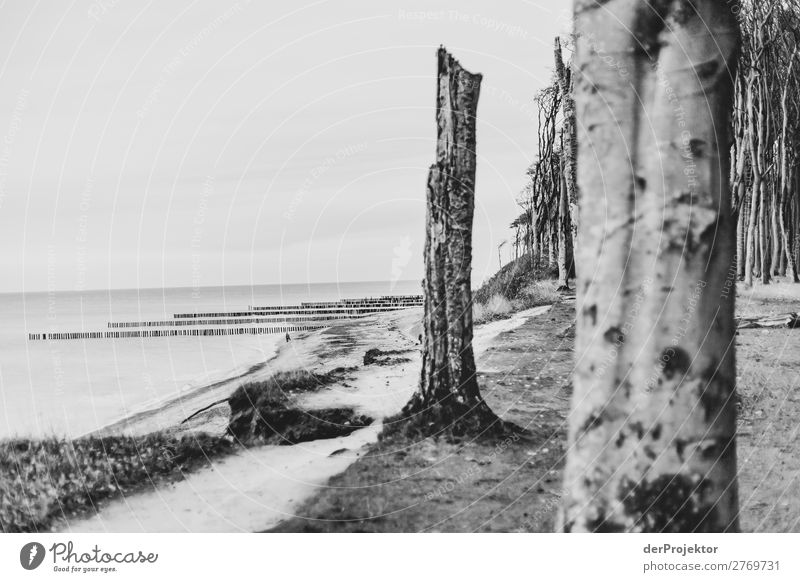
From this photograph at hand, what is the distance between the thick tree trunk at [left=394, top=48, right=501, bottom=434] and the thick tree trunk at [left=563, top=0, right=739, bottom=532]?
1.43m

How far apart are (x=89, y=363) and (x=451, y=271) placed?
2.55 m

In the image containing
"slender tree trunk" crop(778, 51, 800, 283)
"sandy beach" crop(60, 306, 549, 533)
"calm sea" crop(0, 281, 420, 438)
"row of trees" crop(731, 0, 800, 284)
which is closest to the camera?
"sandy beach" crop(60, 306, 549, 533)

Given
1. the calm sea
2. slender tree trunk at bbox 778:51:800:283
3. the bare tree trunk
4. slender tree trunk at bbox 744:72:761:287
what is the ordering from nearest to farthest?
the calm sea, slender tree trunk at bbox 778:51:800:283, slender tree trunk at bbox 744:72:761:287, the bare tree trunk

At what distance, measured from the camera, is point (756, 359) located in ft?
13.6

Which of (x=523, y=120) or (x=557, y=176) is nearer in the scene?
(x=523, y=120)

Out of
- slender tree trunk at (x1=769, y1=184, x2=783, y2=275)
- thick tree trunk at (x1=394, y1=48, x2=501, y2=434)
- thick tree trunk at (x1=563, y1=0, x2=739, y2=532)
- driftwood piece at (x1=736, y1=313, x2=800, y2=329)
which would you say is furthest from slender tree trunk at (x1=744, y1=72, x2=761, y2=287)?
thick tree trunk at (x1=563, y1=0, x2=739, y2=532)

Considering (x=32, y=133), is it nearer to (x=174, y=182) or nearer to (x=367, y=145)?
(x=174, y=182)

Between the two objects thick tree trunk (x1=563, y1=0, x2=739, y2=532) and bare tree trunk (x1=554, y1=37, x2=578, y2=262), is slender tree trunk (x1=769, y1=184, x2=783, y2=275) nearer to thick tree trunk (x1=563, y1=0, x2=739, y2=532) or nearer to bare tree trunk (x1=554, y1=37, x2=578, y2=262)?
bare tree trunk (x1=554, y1=37, x2=578, y2=262)

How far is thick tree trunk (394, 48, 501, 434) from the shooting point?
368 centimetres
